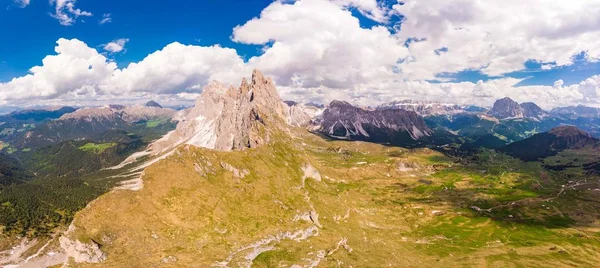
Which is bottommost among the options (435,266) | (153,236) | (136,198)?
(435,266)

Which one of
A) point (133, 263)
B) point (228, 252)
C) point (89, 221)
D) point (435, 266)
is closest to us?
point (133, 263)

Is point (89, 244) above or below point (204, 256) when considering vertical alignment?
above

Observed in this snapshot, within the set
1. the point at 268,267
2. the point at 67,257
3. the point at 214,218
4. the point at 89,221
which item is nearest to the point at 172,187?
the point at 214,218

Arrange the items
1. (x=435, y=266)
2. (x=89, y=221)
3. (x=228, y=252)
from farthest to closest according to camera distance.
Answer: (x=435, y=266)
(x=228, y=252)
(x=89, y=221)

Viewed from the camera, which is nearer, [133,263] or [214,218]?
[133,263]

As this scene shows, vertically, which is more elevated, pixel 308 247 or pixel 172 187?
pixel 172 187

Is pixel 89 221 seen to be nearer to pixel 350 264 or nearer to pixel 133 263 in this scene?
pixel 133 263

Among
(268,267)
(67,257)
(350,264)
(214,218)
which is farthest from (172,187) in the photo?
(350,264)

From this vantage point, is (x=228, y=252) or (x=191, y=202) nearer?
(x=228, y=252)

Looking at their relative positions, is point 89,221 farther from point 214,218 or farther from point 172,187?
point 214,218
